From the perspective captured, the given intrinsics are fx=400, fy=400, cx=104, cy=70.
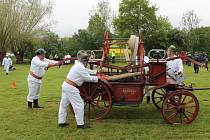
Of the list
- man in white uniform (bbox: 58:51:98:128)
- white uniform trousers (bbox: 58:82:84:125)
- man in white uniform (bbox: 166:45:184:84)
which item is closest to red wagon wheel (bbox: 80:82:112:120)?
man in white uniform (bbox: 58:51:98:128)

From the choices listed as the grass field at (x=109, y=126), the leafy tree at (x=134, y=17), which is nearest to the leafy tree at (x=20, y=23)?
the leafy tree at (x=134, y=17)

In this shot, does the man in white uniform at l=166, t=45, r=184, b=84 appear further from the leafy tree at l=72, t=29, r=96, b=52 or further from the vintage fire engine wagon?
the leafy tree at l=72, t=29, r=96, b=52

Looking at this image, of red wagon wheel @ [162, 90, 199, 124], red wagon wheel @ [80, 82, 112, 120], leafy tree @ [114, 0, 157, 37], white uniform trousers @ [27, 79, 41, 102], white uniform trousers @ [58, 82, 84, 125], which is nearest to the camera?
white uniform trousers @ [58, 82, 84, 125]

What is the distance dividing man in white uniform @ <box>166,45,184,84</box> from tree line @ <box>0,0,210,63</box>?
131 ft

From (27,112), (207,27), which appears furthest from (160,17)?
(27,112)

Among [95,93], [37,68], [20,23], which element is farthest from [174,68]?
[20,23]

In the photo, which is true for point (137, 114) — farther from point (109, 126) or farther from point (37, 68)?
point (37, 68)

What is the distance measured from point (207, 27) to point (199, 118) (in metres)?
52.7

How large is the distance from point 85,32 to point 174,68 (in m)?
46.7

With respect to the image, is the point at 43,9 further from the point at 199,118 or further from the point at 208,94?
the point at 199,118

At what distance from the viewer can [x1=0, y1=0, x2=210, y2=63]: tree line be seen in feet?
167

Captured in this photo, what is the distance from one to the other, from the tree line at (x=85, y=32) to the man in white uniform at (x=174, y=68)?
40.0 m

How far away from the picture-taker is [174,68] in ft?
32.9

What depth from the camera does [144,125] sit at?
8906 mm
